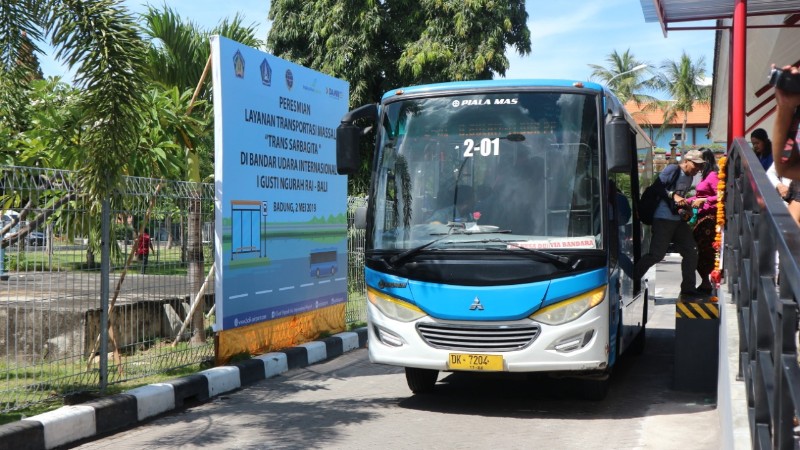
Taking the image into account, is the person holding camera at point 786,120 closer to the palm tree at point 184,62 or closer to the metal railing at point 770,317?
the metal railing at point 770,317

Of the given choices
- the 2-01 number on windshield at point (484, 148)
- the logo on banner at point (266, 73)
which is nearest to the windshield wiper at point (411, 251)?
the 2-01 number on windshield at point (484, 148)

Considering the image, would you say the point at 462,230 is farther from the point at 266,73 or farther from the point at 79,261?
the point at 266,73

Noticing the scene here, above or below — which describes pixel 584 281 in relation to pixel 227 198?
below

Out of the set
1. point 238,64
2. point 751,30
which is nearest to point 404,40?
point 751,30

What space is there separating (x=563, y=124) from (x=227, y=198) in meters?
3.60

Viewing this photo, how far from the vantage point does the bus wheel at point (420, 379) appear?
8.20 m

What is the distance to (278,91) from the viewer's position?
10406mm

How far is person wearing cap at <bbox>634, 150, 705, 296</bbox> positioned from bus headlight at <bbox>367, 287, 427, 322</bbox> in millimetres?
3205

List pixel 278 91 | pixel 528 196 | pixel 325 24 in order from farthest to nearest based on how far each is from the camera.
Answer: pixel 325 24 → pixel 278 91 → pixel 528 196

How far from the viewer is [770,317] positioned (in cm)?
321

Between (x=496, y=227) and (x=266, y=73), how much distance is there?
3.94 m

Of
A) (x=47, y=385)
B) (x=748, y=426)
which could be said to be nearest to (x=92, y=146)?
(x=47, y=385)

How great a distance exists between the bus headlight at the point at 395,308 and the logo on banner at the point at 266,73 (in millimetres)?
3356

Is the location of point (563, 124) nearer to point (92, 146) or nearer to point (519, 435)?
point (519, 435)
